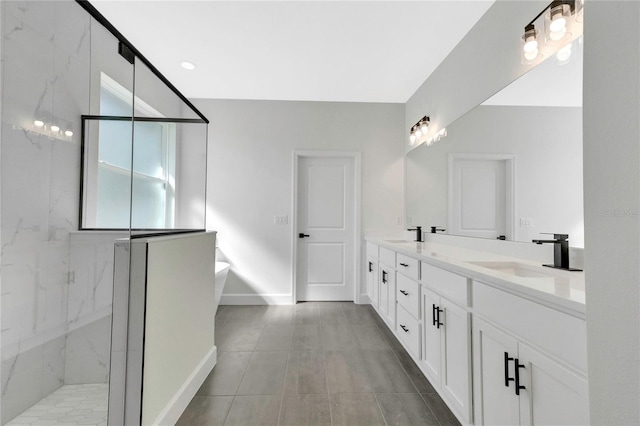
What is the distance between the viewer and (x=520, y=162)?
1.81m

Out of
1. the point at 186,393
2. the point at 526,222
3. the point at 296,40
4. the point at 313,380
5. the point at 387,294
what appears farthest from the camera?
the point at 387,294

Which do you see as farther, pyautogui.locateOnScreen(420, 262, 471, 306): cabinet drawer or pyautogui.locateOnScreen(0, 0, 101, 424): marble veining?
pyautogui.locateOnScreen(420, 262, 471, 306): cabinet drawer

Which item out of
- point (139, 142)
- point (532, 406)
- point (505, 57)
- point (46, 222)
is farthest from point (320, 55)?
point (532, 406)

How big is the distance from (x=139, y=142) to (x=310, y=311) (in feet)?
8.50

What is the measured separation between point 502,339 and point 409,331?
3.44ft

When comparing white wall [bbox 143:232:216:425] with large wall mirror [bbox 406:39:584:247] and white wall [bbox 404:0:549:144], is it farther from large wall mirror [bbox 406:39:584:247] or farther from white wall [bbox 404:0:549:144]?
white wall [bbox 404:0:549:144]

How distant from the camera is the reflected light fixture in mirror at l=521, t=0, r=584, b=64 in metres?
1.43

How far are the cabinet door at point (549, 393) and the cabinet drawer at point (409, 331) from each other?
0.93 meters

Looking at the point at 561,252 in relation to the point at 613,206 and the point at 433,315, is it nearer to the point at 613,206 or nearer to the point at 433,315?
the point at 433,315

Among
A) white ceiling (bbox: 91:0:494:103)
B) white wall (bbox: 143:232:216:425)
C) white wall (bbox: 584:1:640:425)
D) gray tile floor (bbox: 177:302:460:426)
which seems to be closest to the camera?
white wall (bbox: 584:1:640:425)

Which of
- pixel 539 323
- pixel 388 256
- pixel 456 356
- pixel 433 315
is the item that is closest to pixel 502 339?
pixel 539 323

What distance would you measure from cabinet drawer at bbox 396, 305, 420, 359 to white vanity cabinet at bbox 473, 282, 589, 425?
2.18 ft

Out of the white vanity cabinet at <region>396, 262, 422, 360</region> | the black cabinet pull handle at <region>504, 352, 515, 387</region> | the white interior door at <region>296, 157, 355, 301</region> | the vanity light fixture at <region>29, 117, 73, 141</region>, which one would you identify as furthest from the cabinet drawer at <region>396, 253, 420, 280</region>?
the vanity light fixture at <region>29, 117, 73, 141</region>

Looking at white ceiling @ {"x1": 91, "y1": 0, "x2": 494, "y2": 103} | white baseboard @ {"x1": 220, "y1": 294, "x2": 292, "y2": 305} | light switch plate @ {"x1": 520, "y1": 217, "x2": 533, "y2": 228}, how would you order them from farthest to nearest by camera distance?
white baseboard @ {"x1": 220, "y1": 294, "x2": 292, "y2": 305}, white ceiling @ {"x1": 91, "y1": 0, "x2": 494, "y2": 103}, light switch plate @ {"x1": 520, "y1": 217, "x2": 533, "y2": 228}
